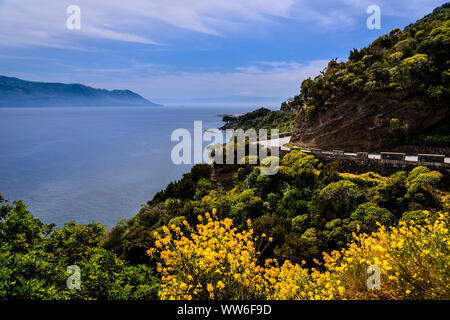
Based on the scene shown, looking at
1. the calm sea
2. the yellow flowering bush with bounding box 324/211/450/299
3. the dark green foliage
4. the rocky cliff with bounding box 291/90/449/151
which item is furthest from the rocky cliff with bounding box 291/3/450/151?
the calm sea

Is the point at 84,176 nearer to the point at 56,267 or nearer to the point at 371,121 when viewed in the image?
the point at 56,267

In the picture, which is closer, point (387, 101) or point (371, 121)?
point (387, 101)

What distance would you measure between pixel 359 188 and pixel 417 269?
37.7 feet

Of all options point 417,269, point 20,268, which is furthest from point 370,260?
point 20,268

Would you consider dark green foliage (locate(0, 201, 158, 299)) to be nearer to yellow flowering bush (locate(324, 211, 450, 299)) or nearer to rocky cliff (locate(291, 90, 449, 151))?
yellow flowering bush (locate(324, 211, 450, 299))

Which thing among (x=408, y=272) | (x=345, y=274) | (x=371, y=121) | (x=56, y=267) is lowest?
(x=56, y=267)

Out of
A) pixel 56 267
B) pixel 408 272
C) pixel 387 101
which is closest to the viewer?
pixel 408 272

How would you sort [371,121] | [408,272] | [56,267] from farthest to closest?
[371,121]
[56,267]
[408,272]

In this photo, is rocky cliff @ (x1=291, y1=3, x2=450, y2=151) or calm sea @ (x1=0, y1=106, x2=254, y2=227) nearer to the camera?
rocky cliff @ (x1=291, y1=3, x2=450, y2=151)

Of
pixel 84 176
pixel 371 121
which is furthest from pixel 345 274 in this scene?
pixel 84 176

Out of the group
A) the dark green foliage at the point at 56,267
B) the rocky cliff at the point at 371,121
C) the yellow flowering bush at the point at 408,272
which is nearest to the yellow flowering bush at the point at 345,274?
the yellow flowering bush at the point at 408,272

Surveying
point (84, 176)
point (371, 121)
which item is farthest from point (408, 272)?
point (84, 176)

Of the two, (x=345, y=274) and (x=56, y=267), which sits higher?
(x=345, y=274)

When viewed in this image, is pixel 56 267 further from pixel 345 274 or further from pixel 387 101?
pixel 387 101
